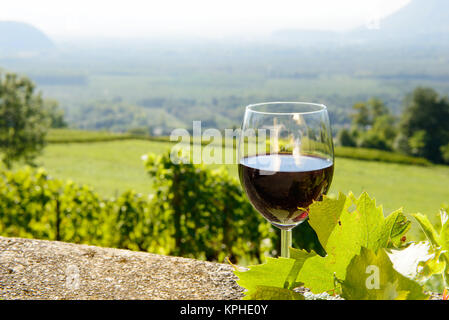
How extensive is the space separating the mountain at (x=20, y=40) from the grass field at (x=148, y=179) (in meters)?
105

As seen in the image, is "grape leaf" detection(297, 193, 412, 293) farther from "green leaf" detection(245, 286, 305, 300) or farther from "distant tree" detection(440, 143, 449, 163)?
"distant tree" detection(440, 143, 449, 163)

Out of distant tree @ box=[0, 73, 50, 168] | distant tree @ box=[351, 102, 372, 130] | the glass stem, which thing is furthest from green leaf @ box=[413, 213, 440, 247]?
distant tree @ box=[351, 102, 372, 130]

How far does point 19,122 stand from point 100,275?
29092 mm

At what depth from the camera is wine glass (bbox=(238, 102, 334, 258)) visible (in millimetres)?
1028

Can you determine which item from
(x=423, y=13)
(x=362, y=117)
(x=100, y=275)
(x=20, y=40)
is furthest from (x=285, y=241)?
(x=20, y=40)

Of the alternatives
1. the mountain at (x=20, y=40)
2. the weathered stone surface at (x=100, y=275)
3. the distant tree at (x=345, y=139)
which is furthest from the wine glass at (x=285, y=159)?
the mountain at (x=20, y=40)

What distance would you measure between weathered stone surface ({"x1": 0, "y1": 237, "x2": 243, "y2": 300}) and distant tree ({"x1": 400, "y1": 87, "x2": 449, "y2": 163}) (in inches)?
1667

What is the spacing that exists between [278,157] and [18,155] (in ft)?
92.9

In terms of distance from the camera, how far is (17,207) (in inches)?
168

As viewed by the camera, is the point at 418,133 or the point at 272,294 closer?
the point at 272,294

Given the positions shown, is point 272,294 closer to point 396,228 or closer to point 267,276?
point 267,276

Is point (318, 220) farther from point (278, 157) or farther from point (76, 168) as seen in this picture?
point (76, 168)

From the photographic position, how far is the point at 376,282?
1.44 feet

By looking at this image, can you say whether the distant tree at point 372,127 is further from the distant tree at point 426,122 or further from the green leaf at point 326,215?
the green leaf at point 326,215
